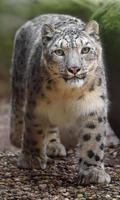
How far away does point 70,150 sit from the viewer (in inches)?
281

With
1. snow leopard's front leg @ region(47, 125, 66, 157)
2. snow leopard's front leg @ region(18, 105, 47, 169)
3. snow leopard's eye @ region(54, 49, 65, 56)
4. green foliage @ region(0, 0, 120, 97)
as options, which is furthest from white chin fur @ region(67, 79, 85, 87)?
green foliage @ region(0, 0, 120, 97)

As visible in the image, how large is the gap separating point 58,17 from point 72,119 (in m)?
Result: 1.31

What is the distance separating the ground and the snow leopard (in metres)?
0.11

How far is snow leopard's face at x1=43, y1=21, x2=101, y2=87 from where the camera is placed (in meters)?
5.14

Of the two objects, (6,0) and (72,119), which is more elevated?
(6,0)

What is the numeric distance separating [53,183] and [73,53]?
48.9 inches

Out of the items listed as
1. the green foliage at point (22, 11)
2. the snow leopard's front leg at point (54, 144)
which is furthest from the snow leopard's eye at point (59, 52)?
the green foliage at point (22, 11)

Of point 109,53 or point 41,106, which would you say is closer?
point 41,106

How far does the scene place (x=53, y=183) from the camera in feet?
19.0

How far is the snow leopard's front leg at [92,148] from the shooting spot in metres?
5.77

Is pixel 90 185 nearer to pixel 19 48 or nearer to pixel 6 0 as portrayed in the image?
pixel 19 48

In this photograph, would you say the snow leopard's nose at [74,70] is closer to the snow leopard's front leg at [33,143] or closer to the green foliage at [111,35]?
the snow leopard's front leg at [33,143]

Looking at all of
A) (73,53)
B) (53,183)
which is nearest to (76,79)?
(73,53)

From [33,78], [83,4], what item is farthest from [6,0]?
[33,78]
